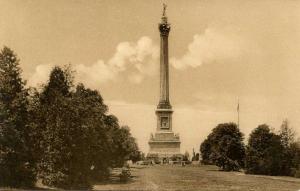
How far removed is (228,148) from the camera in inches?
3209

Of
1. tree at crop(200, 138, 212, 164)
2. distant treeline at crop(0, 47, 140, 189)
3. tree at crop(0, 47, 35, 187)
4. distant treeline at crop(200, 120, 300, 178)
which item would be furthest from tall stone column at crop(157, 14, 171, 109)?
tree at crop(0, 47, 35, 187)

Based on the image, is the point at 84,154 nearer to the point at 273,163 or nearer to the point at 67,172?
the point at 67,172

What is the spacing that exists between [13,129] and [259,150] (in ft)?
135

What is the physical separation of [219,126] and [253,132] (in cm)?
1939

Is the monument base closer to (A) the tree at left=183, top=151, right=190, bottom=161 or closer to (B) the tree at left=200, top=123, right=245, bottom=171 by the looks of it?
(A) the tree at left=183, top=151, right=190, bottom=161

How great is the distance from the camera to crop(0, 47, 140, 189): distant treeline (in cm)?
2927

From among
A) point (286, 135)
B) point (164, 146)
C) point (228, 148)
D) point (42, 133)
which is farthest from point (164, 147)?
point (42, 133)

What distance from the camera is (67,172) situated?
106ft

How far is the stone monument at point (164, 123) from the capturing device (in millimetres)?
120500

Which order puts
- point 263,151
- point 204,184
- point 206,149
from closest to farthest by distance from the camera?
point 204,184, point 263,151, point 206,149

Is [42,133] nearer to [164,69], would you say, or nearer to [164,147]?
[164,69]

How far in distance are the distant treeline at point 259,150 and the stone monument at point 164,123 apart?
3242 cm

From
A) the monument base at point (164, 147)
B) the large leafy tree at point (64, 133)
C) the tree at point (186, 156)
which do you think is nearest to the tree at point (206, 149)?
the monument base at point (164, 147)

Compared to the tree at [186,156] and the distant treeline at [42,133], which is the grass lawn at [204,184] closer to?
the distant treeline at [42,133]
